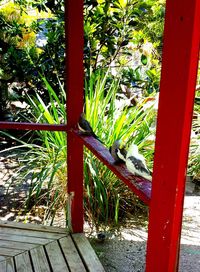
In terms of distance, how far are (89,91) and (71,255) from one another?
164 centimetres

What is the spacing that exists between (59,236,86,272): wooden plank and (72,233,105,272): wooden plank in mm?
26

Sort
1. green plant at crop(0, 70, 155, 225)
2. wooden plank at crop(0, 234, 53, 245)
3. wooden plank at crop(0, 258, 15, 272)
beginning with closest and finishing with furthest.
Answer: wooden plank at crop(0, 258, 15, 272), wooden plank at crop(0, 234, 53, 245), green plant at crop(0, 70, 155, 225)

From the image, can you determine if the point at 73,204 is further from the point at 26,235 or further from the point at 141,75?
the point at 141,75

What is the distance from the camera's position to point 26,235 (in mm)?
2074

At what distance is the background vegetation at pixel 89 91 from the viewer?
2.79 metres

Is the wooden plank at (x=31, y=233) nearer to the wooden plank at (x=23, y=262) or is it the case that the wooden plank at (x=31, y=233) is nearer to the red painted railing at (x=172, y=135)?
the wooden plank at (x=23, y=262)

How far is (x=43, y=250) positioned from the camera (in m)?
1.93

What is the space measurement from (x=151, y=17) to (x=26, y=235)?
11.8 ft

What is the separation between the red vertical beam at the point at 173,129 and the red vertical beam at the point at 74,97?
1.09 meters

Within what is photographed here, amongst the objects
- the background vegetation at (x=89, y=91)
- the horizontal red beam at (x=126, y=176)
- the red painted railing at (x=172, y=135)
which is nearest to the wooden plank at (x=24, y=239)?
the background vegetation at (x=89, y=91)

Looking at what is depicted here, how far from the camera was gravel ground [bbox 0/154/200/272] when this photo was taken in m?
2.28

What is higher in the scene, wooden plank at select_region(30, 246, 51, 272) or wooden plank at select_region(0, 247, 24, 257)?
wooden plank at select_region(0, 247, 24, 257)

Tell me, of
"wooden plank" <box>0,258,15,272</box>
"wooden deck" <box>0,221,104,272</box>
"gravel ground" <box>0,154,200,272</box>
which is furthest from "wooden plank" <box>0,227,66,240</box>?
"gravel ground" <box>0,154,200,272</box>

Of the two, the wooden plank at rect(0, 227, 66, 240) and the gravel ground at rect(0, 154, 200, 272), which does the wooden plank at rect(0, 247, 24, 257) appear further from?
the gravel ground at rect(0, 154, 200, 272)
